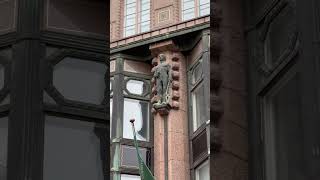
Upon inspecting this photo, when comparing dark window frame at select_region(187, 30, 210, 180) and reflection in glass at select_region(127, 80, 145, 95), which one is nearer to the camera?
dark window frame at select_region(187, 30, 210, 180)

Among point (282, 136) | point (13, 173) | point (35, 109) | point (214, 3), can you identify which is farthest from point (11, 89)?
point (282, 136)

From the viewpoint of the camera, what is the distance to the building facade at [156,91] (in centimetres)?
3453

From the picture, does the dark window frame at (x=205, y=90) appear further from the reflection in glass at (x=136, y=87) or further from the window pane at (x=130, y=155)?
the reflection in glass at (x=136, y=87)

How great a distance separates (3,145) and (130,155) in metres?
28.5

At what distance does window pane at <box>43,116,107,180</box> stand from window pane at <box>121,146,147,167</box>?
2755 centimetres

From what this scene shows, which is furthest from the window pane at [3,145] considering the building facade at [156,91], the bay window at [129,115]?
the bay window at [129,115]

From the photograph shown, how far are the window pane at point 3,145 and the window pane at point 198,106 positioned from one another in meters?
25.8

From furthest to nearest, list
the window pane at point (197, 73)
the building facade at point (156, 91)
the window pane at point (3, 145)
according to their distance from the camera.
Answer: the building facade at point (156, 91) < the window pane at point (197, 73) < the window pane at point (3, 145)

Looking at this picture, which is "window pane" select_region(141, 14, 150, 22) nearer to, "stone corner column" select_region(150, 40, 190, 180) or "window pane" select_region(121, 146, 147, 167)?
"stone corner column" select_region(150, 40, 190, 180)

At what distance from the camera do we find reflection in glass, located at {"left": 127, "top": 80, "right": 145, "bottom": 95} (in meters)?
37.3

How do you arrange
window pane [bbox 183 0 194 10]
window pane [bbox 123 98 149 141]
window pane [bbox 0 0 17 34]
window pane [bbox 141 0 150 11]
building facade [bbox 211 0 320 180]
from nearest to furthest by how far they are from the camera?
1. building facade [bbox 211 0 320 180]
2. window pane [bbox 0 0 17 34]
3. window pane [bbox 183 0 194 10]
4. window pane [bbox 123 98 149 141]
5. window pane [bbox 141 0 150 11]

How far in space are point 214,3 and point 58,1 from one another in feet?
5.57

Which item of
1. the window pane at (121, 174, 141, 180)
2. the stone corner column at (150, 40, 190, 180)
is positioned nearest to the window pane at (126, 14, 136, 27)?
the stone corner column at (150, 40, 190, 180)

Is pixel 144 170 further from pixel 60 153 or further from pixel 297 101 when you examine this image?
pixel 297 101
